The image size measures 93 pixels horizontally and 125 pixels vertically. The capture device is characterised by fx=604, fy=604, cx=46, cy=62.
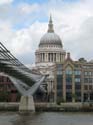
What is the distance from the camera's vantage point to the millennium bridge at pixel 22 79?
→ 6844 cm

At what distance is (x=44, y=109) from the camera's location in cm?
8894

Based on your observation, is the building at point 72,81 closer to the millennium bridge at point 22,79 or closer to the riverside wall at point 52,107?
the riverside wall at point 52,107

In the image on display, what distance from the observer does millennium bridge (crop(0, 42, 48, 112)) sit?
2694 inches

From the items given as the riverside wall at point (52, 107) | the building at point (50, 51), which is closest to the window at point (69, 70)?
the riverside wall at point (52, 107)

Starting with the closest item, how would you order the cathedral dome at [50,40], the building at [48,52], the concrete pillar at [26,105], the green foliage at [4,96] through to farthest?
the concrete pillar at [26,105] → the green foliage at [4,96] → the building at [48,52] → the cathedral dome at [50,40]

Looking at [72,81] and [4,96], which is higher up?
[72,81]

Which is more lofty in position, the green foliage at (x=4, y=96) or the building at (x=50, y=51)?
the building at (x=50, y=51)

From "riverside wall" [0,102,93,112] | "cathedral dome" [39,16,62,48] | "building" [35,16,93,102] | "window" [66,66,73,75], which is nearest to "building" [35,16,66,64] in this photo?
"cathedral dome" [39,16,62,48]

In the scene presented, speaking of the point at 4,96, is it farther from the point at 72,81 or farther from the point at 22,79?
the point at 22,79

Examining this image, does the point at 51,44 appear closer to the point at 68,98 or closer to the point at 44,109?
the point at 68,98

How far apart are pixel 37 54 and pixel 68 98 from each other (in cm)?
3952

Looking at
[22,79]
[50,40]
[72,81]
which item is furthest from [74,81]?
[50,40]

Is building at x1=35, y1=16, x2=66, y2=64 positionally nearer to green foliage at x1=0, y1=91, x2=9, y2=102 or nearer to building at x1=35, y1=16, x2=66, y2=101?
building at x1=35, y1=16, x2=66, y2=101

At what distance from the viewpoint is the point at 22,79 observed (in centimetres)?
7606
